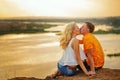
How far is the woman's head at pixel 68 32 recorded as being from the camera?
309cm

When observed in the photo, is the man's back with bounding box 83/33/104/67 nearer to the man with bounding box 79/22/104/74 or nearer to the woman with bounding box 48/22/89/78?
the man with bounding box 79/22/104/74

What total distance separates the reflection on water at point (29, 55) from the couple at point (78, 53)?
100 millimetres

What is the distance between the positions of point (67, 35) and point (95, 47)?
15.2 inches

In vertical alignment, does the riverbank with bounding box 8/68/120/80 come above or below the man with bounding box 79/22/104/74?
below

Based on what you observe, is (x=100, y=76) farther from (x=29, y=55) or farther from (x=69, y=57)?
(x=29, y=55)

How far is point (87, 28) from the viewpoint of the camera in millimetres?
3242

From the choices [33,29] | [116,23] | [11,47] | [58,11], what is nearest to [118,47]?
[116,23]

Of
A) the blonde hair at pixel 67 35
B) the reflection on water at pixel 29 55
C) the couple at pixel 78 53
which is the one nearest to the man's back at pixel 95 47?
the couple at pixel 78 53

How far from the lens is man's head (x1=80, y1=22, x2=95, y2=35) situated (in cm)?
320

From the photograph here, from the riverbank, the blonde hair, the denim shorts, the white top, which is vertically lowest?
the riverbank

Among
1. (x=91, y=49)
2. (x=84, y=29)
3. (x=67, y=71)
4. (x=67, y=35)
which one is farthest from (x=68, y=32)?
(x=67, y=71)

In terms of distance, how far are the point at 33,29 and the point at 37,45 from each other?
206 millimetres

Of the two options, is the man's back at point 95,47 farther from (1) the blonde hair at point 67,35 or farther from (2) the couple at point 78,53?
(1) the blonde hair at point 67,35

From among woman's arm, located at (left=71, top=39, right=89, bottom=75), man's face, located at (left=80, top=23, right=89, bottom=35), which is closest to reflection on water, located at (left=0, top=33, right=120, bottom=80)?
woman's arm, located at (left=71, top=39, right=89, bottom=75)
